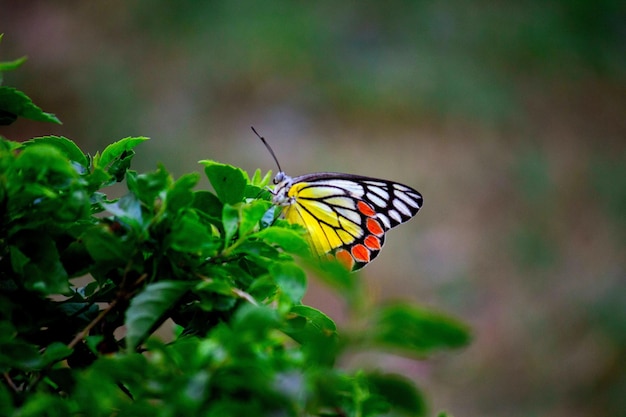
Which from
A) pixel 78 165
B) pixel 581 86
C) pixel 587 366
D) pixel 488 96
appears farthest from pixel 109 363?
pixel 581 86

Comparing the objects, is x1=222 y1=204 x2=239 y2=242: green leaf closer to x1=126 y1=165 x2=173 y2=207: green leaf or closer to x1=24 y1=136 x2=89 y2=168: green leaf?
x1=126 y1=165 x2=173 y2=207: green leaf

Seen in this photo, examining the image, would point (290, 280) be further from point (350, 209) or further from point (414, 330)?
point (350, 209)

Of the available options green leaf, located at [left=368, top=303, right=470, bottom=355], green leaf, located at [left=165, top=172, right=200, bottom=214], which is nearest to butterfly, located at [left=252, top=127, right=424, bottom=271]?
green leaf, located at [left=165, top=172, right=200, bottom=214]

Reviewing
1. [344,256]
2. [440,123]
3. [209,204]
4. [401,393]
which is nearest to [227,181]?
[209,204]

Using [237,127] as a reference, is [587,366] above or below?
below

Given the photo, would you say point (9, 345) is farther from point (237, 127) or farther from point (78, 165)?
point (237, 127)

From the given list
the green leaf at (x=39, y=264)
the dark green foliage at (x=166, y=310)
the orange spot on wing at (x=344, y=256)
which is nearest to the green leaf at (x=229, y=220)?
the dark green foliage at (x=166, y=310)
